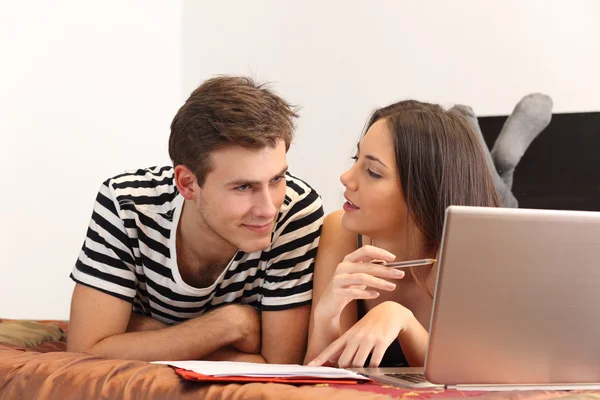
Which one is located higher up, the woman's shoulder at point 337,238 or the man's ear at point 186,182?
the man's ear at point 186,182

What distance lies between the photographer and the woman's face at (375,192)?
1578 mm

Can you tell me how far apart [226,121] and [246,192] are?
0.15m

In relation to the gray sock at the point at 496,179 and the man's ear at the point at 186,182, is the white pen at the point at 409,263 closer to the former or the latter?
the man's ear at the point at 186,182

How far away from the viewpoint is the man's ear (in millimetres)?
1671

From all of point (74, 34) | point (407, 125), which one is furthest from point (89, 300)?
point (74, 34)

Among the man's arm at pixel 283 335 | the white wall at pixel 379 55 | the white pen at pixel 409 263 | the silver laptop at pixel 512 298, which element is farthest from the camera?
the white wall at pixel 379 55

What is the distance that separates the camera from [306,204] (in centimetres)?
175

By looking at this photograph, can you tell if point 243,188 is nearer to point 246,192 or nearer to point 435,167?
point 246,192

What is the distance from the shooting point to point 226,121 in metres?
1.59

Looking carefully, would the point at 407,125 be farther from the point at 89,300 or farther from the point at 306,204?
the point at 89,300

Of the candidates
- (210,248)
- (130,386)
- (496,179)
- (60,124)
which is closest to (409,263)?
(130,386)

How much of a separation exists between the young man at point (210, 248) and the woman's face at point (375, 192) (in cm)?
15

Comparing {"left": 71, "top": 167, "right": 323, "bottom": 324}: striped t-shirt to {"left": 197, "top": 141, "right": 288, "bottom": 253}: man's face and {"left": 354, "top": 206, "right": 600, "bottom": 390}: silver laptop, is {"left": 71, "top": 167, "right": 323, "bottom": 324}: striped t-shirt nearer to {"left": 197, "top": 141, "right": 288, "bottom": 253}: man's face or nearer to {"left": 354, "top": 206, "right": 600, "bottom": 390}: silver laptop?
{"left": 197, "top": 141, "right": 288, "bottom": 253}: man's face

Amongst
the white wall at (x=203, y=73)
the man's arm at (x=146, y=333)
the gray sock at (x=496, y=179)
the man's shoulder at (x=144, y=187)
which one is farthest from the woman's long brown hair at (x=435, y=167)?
the white wall at (x=203, y=73)
